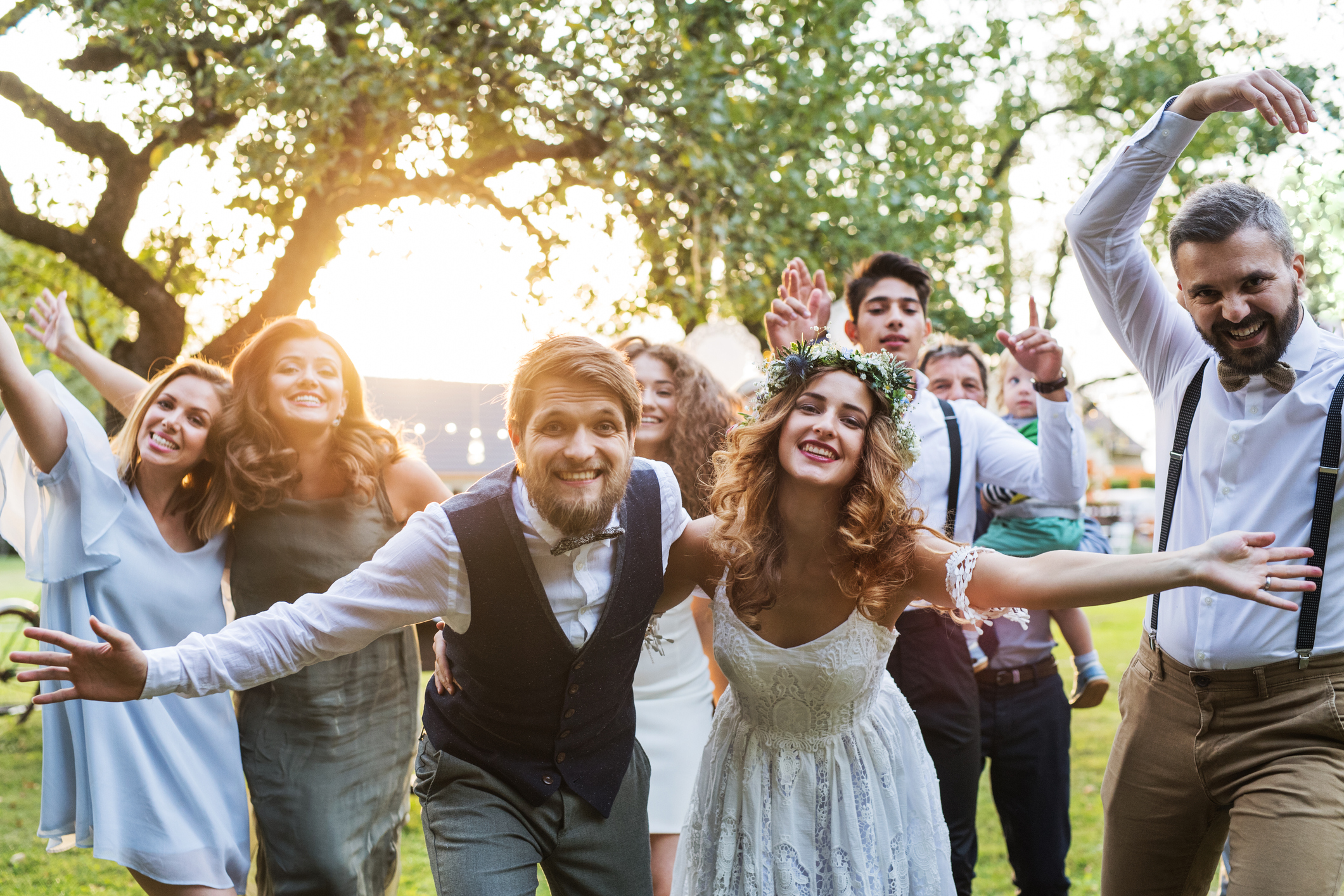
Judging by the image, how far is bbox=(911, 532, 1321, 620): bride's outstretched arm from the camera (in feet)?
7.59

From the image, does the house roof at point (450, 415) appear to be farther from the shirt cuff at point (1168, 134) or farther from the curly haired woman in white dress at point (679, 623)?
the shirt cuff at point (1168, 134)

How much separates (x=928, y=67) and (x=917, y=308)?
6.12 meters

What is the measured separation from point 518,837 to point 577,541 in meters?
0.82

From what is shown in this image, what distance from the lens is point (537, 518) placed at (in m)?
2.91

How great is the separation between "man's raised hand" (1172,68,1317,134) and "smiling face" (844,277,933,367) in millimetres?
1510

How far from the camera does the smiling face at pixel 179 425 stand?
370cm

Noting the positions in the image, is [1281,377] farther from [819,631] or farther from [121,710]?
[121,710]

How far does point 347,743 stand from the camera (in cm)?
379

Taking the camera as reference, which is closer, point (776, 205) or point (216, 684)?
point (216, 684)

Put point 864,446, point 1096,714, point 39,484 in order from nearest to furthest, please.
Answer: point 864,446
point 39,484
point 1096,714

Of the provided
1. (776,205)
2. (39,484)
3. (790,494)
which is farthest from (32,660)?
(776,205)

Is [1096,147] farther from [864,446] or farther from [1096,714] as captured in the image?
[864,446]

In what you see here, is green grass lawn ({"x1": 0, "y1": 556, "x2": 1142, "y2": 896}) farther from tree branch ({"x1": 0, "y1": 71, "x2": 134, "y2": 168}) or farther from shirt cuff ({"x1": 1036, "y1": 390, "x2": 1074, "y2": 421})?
tree branch ({"x1": 0, "y1": 71, "x2": 134, "y2": 168})

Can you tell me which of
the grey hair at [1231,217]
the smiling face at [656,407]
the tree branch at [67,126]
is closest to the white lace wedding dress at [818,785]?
the grey hair at [1231,217]
